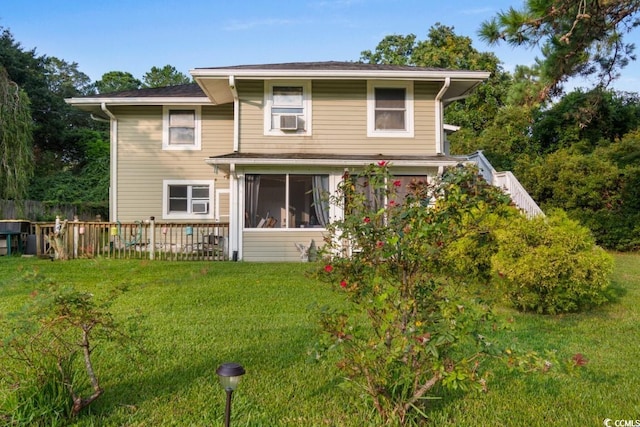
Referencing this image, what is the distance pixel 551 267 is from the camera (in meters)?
5.68

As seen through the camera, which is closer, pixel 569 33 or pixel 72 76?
pixel 569 33

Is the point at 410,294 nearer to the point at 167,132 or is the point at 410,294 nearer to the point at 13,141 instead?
the point at 167,132

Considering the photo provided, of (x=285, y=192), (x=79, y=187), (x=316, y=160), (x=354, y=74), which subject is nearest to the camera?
(x=316, y=160)

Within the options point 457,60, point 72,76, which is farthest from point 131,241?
point 72,76

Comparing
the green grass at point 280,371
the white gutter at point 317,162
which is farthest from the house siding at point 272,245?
the green grass at point 280,371

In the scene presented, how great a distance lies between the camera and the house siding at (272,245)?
11.1 m

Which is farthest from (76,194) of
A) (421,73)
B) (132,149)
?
(421,73)

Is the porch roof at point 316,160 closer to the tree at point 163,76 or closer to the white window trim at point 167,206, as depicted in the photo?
the white window trim at point 167,206

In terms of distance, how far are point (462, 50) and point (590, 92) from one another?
21541 mm

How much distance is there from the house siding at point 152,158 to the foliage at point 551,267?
9003 millimetres

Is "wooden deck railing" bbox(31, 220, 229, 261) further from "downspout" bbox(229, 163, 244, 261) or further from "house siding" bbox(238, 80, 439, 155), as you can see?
"house siding" bbox(238, 80, 439, 155)

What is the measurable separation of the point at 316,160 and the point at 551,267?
20.4 ft

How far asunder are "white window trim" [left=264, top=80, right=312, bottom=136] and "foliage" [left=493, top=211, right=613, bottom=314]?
6639 millimetres

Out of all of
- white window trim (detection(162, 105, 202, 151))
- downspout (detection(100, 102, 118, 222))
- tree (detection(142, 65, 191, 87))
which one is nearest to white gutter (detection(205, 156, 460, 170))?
white window trim (detection(162, 105, 202, 151))
